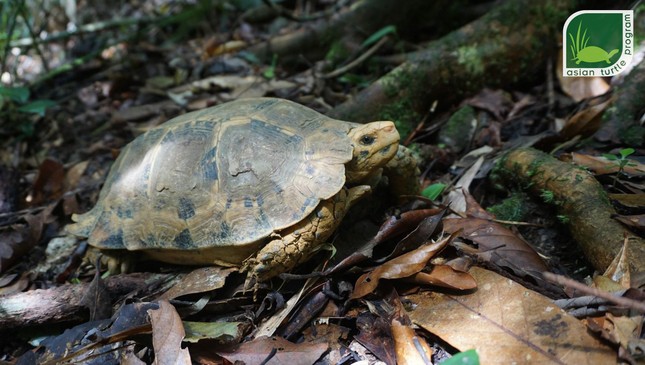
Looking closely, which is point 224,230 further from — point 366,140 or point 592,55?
point 592,55

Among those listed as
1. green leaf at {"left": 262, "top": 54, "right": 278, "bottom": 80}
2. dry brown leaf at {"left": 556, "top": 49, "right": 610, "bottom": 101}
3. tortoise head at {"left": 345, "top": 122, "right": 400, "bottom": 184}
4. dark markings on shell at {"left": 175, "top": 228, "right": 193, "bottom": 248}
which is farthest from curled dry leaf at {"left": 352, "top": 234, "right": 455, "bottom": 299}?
green leaf at {"left": 262, "top": 54, "right": 278, "bottom": 80}

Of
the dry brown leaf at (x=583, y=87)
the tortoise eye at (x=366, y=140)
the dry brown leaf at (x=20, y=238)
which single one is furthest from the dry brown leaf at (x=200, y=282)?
the dry brown leaf at (x=583, y=87)

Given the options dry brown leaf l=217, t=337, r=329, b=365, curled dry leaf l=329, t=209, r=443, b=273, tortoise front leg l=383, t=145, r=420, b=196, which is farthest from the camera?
tortoise front leg l=383, t=145, r=420, b=196

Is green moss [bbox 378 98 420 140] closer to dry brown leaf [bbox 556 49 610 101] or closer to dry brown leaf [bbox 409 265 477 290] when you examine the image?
dry brown leaf [bbox 556 49 610 101]

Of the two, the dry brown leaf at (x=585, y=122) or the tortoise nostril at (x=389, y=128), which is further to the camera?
the dry brown leaf at (x=585, y=122)

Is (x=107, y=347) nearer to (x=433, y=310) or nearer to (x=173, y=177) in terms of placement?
(x=173, y=177)

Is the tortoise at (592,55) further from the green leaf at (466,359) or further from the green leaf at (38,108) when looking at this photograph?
the green leaf at (38,108)

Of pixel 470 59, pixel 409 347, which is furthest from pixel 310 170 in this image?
pixel 470 59
